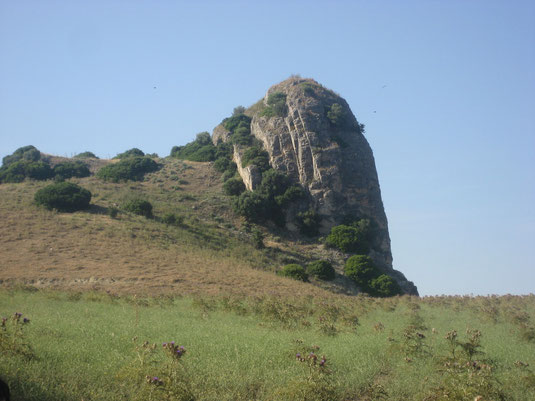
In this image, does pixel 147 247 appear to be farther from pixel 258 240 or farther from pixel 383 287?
pixel 383 287

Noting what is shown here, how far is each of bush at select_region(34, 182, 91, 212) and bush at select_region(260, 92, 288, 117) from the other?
2570cm

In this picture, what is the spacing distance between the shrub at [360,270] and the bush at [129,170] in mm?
29863

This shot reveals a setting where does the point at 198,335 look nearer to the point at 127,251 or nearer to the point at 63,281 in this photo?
the point at 63,281

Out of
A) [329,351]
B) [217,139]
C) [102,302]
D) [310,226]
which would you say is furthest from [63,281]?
[217,139]

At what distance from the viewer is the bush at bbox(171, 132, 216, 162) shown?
214ft

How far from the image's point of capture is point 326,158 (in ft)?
170

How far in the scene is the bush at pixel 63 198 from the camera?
41.5 metres

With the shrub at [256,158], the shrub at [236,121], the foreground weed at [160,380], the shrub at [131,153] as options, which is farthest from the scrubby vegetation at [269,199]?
the foreground weed at [160,380]

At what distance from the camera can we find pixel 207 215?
48.9 m

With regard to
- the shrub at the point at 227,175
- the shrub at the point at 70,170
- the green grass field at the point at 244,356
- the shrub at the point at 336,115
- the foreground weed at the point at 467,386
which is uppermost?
the shrub at the point at 336,115

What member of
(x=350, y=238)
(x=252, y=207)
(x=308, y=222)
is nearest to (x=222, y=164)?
(x=252, y=207)

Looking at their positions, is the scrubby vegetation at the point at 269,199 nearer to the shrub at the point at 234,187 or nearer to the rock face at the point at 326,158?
the rock face at the point at 326,158

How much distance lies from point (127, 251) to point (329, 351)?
24592 millimetres

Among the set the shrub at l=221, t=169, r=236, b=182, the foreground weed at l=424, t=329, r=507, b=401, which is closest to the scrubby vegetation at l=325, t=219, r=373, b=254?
the shrub at l=221, t=169, r=236, b=182
